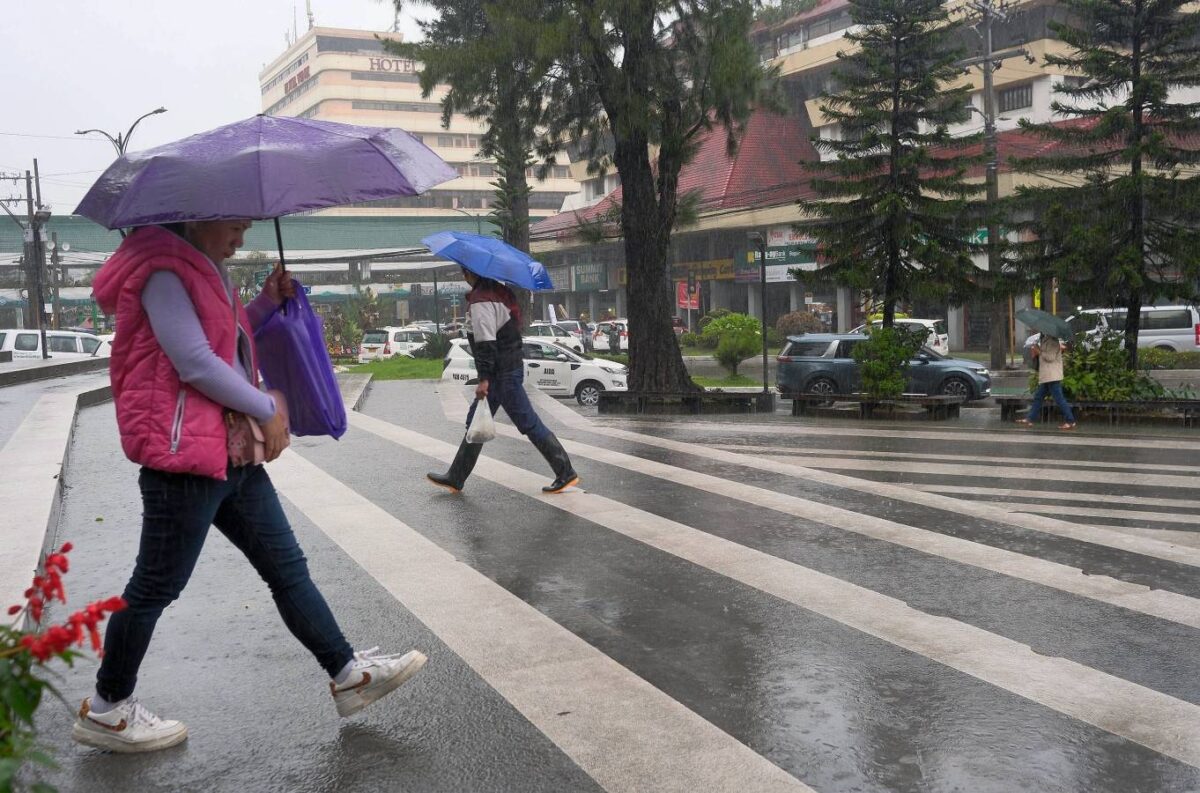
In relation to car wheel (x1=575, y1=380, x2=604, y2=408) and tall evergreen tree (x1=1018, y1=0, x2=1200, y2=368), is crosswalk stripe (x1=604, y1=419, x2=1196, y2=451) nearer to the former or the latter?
tall evergreen tree (x1=1018, y1=0, x2=1200, y2=368)

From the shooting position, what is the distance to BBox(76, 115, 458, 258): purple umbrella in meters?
3.70

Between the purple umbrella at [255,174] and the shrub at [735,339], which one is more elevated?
the purple umbrella at [255,174]

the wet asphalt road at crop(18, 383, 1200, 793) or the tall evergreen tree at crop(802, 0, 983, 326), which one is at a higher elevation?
the tall evergreen tree at crop(802, 0, 983, 326)

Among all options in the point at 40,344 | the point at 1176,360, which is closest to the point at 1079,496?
the point at 1176,360

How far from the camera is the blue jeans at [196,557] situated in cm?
373

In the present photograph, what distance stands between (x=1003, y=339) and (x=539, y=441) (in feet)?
83.2

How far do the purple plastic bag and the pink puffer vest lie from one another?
404 millimetres

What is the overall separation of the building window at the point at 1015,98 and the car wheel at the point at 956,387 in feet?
64.6

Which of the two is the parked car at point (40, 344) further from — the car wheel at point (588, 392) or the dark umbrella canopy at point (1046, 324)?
the dark umbrella canopy at point (1046, 324)

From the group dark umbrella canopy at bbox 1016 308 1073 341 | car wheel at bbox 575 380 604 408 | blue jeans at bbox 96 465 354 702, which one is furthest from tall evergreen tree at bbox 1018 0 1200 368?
blue jeans at bbox 96 465 354 702

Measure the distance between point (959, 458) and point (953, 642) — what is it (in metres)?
6.37

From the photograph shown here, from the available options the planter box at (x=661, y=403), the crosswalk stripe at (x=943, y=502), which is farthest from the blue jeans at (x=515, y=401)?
the planter box at (x=661, y=403)

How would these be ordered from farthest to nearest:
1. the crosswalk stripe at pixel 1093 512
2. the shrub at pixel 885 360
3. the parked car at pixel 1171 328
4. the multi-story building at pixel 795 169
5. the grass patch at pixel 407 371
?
the multi-story building at pixel 795 169 < the parked car at pixel 1171 328 < the grass patch at pixel 407 371 < the shrub at pixel 885 360 < the crosswalk stripe at pixel 1093 512

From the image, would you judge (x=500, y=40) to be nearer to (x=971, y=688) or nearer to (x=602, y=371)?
(x=602, y=371)
